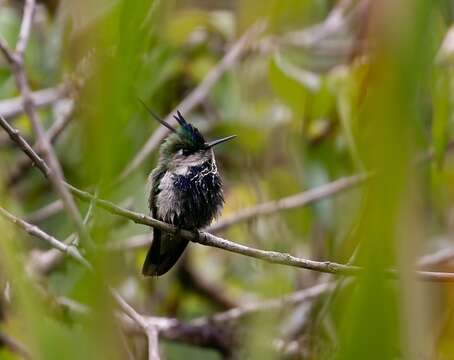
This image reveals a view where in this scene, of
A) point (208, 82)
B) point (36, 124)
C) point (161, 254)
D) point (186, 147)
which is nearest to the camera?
point (36, 124)

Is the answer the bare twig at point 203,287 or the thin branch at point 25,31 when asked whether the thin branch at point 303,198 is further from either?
the thin branch at point 25,31

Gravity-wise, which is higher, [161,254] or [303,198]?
[303,198]

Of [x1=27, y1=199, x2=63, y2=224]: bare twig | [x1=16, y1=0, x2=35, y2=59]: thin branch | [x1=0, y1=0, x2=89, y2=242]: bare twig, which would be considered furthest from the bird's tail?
[x1=27, y1=199, x2=63, y2=224]: bare twig

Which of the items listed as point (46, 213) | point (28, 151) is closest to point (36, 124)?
point (28, 151)

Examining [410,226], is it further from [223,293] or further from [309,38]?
[309,38]

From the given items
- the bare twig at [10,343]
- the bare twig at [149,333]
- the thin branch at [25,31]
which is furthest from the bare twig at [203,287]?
the bare twig at [149,333]

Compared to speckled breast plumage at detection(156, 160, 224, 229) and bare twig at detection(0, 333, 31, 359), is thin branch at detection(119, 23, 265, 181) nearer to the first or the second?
speckled breast plumage at detection(156, 160, 224, 229)

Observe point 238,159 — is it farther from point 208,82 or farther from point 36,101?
point 36,101
